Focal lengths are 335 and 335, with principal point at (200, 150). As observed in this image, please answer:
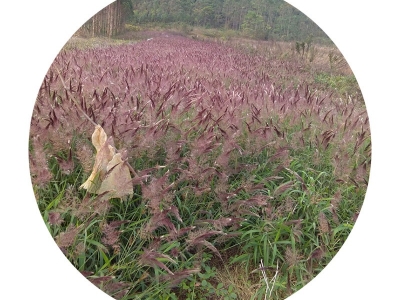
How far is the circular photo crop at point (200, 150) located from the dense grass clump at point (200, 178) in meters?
0.01

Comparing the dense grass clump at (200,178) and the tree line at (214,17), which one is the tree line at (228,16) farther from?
the dense grass clump at (200,178)

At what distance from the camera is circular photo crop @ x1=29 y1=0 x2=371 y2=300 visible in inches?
69.1

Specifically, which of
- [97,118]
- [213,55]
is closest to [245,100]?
[213,55]

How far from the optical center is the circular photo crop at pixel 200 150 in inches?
69.1

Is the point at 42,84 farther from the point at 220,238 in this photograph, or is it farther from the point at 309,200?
the point at 309,200

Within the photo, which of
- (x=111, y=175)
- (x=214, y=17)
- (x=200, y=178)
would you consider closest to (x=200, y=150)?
(x=200, y=178)

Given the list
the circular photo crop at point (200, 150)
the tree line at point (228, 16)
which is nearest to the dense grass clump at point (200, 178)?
the circular photo crop at point (200, 150)

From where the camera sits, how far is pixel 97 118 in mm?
2018

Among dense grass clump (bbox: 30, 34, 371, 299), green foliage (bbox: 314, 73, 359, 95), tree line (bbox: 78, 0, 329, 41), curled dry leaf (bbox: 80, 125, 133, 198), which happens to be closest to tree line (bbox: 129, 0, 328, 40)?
tree line (bbox: 78, 0, 329, 41)

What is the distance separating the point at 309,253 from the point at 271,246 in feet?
0.80

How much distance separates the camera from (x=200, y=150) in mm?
1920

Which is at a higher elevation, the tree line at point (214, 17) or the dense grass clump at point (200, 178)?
the tree line at point (214, 17)

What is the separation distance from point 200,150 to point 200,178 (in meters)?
0.16

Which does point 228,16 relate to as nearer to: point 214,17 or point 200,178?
point 214,17
